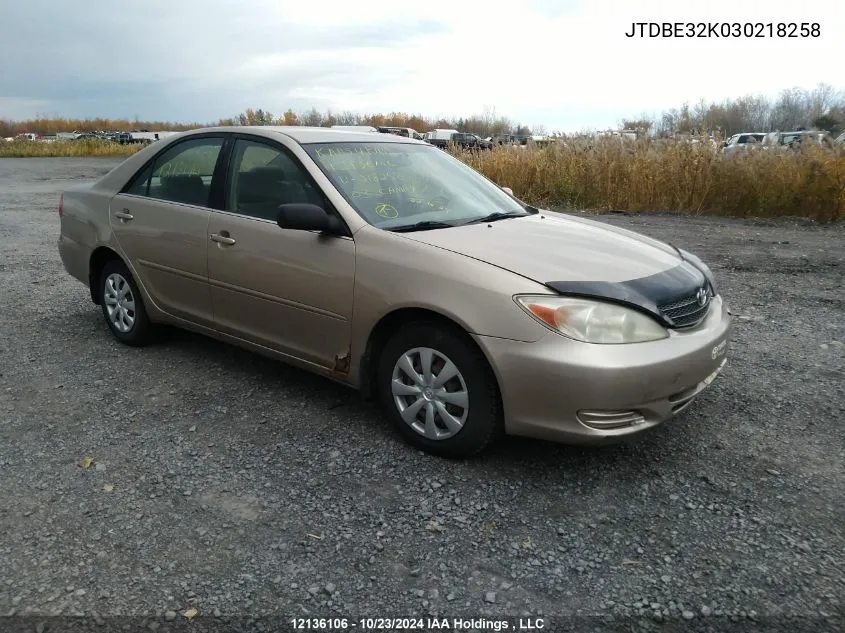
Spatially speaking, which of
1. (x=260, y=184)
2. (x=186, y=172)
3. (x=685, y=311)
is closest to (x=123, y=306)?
(x=186, y=172)

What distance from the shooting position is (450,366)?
327 cm

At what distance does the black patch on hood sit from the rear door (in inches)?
94.1

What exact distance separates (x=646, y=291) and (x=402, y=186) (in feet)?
5.20

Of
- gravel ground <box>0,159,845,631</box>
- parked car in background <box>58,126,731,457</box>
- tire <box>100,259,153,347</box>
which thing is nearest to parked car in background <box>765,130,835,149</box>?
gravel ground <box>0,159,845,631</box>

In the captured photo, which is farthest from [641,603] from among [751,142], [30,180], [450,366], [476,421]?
[30,180]

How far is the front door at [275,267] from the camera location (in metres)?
3.69

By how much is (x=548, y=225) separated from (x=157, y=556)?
106 inches

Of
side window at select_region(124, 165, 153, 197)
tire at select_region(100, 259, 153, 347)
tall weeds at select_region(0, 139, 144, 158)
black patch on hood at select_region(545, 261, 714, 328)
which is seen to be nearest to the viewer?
black patch on hood at select_region(545, 261, 714, 328)

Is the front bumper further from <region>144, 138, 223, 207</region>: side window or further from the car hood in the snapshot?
<region>144, 138, 223, 207</region>: side window

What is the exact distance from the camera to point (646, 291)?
127 inches

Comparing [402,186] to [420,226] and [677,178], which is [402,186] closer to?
[420,226]

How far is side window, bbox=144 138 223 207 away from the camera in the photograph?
4.47 m

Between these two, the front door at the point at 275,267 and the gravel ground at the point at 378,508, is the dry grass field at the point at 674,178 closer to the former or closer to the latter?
the gravel ground at the point at 378,508

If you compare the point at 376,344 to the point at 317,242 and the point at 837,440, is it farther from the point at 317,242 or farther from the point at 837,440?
the point at 837,440
